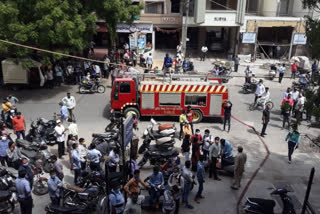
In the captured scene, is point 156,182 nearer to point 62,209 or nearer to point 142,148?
point 62,209

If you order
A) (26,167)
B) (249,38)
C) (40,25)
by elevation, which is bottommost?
(26,167)

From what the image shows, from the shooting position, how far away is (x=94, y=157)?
37.2ft

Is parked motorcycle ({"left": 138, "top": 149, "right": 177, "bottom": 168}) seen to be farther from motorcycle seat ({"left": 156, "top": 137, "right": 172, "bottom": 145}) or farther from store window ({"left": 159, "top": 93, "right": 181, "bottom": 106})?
store window ({"left": 159, "top": 93, "right": 181, "bottom": 106})

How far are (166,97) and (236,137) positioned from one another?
394 cm

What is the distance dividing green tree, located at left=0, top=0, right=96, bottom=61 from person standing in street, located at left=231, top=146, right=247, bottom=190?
11486 millimetres

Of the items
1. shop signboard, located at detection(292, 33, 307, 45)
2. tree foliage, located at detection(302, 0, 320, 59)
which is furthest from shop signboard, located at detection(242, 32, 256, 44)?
tree foliage, located at detection(302, 0, 320, 59)

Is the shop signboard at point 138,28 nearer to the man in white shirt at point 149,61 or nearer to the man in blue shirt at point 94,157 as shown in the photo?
the man in white shirt at point 149,61

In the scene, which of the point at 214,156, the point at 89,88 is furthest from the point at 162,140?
the point at 89,88

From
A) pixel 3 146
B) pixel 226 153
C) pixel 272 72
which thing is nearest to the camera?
pixel 3 146

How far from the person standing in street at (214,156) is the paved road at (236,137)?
0.36 metres

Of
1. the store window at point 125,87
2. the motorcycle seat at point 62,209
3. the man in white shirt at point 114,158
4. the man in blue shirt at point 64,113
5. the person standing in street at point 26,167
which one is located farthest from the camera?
the store window at point 125,87

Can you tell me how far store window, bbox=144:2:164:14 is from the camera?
32.1 metres

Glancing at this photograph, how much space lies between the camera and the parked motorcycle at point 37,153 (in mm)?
12367

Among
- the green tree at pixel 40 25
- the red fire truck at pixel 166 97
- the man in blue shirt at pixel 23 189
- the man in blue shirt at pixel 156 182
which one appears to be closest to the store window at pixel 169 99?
the red fire truck at pixel 166 97
